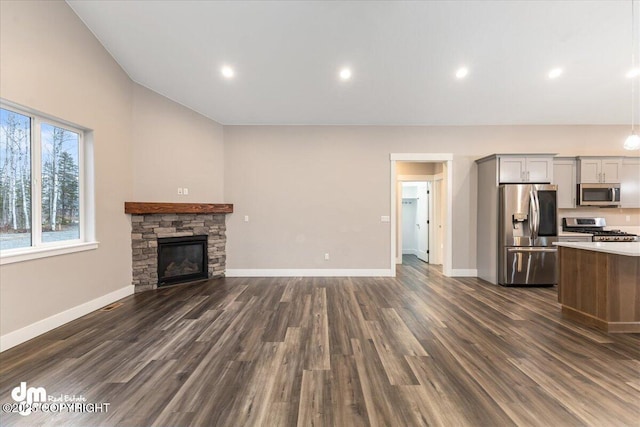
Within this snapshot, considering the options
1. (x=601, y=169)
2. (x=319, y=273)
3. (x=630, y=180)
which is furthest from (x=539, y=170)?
(x=319, y=273)

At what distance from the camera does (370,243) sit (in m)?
5.29

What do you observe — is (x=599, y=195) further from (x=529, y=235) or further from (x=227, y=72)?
(x=227, y=72)

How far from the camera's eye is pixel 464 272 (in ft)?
17.2

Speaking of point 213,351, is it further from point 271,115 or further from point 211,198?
point 271,115

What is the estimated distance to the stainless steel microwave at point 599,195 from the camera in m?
4.89

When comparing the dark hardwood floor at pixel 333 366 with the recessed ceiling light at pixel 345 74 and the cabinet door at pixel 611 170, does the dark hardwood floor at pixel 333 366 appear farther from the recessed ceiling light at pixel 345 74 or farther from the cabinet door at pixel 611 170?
the recessed ceiling light at pixel 345 74

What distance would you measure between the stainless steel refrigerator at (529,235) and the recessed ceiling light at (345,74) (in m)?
3.28

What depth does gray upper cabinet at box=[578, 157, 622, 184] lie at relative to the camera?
4879mm

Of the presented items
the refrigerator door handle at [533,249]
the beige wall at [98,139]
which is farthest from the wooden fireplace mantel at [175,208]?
the refrigerator door handle at [533,249]

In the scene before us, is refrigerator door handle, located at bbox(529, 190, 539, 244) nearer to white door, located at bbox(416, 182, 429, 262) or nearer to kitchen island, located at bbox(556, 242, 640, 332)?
kitchen island, located at bbox(556, 242, 640, 332)

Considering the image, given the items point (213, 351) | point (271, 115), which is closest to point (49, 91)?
point (271, 115)

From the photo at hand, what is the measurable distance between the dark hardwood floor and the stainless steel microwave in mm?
2531

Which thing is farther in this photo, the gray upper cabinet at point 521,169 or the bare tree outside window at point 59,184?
the gray upper cabinet at point 521,169

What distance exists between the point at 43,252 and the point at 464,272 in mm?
6346
